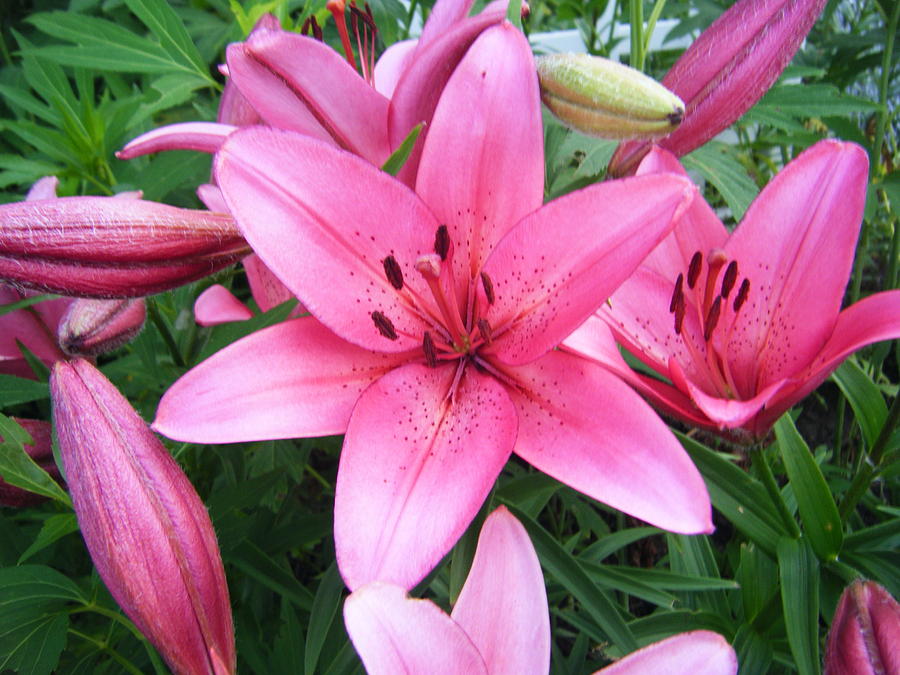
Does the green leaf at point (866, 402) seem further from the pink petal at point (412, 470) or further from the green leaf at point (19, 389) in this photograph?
the green leaf at point (19, 389)

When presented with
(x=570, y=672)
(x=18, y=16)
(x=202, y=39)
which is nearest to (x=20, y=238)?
(x=570, y=672)

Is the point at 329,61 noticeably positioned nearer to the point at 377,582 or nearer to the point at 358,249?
the point at 358,249

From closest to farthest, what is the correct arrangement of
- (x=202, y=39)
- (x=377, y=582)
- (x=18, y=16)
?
(x=377, y=582) → (x=202, y=39) → (x=18, y=16)

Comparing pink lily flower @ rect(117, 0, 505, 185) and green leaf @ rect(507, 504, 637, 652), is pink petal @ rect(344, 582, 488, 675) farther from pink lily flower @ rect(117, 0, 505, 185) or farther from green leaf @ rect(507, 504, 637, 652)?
pink lily flower @ rect(117, 0, 505, 185)

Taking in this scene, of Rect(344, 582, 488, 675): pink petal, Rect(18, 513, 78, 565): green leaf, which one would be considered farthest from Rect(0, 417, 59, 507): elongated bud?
Rect(344, 582, 488, 675): pink petal

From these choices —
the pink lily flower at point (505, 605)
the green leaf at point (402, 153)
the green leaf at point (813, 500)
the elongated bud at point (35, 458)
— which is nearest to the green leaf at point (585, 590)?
the pink lily flower at point (505, 605)

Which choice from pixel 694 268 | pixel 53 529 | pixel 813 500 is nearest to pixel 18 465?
pixel 53 529

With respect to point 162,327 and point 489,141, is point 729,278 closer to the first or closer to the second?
point 489,141
